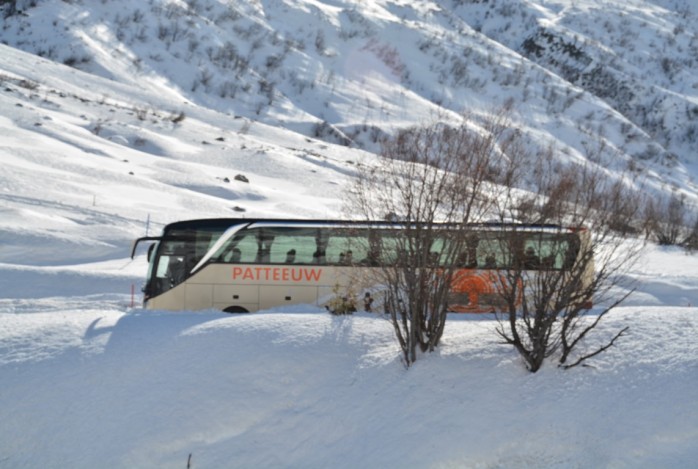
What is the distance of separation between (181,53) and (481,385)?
222 ft

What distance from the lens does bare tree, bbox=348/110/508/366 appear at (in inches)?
493

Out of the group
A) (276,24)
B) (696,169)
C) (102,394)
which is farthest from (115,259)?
(696,169)

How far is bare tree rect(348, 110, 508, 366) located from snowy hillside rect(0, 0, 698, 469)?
2.68 feet

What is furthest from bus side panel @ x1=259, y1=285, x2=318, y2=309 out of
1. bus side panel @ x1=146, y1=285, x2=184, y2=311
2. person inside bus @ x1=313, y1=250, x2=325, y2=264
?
bus side panel @ x1=146, y1=285, x2=184, y2=311

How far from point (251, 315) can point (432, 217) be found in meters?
4.62

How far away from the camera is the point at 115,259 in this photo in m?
27.3

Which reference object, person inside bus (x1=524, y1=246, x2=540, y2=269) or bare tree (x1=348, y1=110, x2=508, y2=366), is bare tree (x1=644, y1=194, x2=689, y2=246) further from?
person inside bus (x1=524, y1=246, x2=540, y2=269)

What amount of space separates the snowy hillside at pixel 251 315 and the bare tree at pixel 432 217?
82 cm

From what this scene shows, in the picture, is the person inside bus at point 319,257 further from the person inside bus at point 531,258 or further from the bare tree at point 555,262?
the person inside bus at point 531,258

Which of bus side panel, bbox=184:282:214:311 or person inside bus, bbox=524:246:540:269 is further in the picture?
bus side panel, bbox=184:282:214:311

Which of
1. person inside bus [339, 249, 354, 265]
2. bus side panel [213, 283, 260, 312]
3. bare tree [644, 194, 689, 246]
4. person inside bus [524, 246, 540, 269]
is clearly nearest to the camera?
person inside bus [524, 246, 540, 269]

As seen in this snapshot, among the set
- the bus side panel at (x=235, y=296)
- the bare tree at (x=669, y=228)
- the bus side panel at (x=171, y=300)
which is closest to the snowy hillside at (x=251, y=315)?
the bus side panel at (x=171, y=300)

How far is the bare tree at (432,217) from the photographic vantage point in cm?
1252

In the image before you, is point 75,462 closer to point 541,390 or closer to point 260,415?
point 260,415
